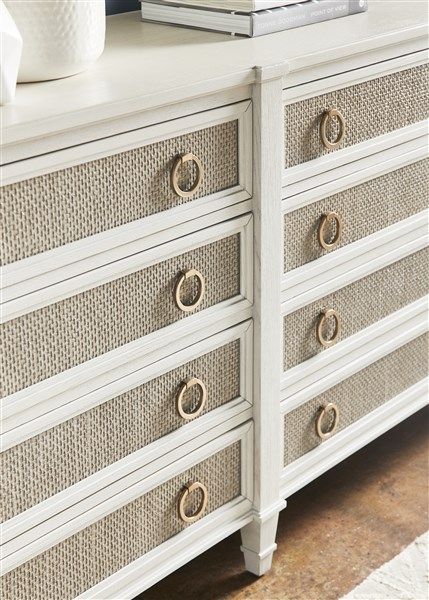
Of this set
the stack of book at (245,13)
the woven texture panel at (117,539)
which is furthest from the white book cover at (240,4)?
the woven texture panel at (117,539)

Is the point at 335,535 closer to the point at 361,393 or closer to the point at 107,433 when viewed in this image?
the point at 361,393

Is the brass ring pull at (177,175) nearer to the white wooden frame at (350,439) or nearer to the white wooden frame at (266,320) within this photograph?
the white wooden frame at (266,320)

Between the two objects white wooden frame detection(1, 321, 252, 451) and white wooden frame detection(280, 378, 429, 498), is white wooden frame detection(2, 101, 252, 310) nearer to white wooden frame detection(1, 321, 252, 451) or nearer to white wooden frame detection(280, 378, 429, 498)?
white wooden frame detection(1, 321, 252, 451)

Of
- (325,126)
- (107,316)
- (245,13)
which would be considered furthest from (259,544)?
(245,13)

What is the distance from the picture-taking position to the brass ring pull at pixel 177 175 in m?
1.20

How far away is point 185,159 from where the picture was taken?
1200 millimetres

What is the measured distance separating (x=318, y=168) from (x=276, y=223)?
4.5 inches

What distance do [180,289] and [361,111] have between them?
0.41 meters

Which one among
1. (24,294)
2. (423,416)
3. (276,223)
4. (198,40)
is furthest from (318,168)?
(423,416)

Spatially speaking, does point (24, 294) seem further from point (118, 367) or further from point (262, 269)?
point (262, 269)

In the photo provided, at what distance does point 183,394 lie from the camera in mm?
1311

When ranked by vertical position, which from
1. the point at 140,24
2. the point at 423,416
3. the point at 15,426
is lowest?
the point at 423,416

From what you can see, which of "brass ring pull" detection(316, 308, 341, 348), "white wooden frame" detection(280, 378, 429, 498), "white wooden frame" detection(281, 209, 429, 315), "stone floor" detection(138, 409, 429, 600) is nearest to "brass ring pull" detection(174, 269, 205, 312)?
"white wooden frame" detection(281, 209, 429, 315)

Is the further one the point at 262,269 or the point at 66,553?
the point at 262,269
